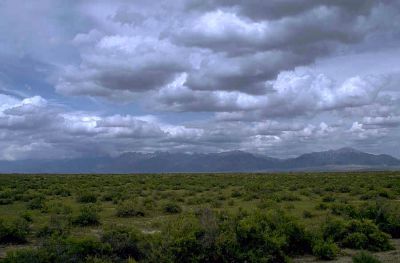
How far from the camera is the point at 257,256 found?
15.2m

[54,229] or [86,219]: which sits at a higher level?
[54,229]

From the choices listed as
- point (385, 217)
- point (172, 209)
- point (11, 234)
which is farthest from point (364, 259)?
point (172, 209)

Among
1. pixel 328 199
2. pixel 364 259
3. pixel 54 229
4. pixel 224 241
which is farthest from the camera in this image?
pixel 328 199

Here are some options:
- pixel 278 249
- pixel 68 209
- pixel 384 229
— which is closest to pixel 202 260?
pixel 278 249

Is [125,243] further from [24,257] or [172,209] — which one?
[172,209]

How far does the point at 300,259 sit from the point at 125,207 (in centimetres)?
1372

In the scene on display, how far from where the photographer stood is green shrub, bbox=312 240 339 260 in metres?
16.5

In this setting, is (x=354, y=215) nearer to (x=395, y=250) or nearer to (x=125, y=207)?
(x=395, y=250)

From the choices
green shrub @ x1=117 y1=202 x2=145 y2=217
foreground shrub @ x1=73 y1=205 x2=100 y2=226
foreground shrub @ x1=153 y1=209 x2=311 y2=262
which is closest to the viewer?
foreground shrub @ x1=153 y1=209 x2=311 y2=262

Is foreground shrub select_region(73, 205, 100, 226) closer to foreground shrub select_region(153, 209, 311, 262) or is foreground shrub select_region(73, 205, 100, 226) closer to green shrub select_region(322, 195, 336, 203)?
foreground shrub select_region(153, 209, 311, 262)

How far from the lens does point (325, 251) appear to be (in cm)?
1658

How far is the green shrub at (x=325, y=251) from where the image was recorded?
650 inches

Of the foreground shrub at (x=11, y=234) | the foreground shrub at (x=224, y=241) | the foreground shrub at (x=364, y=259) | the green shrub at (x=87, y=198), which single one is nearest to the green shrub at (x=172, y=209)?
the green shrub at (x=87, y=198)

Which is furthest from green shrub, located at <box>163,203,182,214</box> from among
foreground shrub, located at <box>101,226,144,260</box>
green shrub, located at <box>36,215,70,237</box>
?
foreground shrub, located at <box>101,226,144,260</box>
